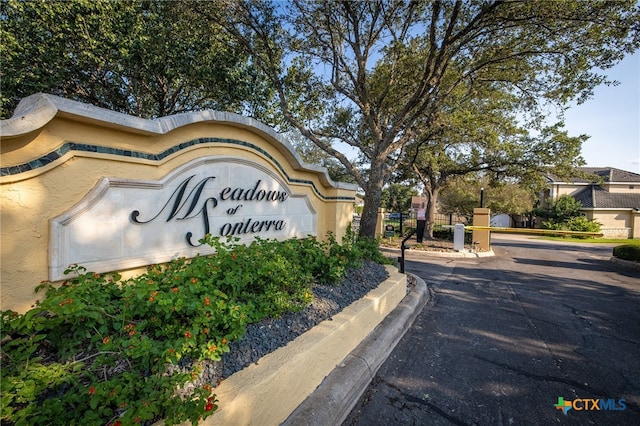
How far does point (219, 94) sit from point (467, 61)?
812 cm

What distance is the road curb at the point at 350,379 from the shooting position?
241cm

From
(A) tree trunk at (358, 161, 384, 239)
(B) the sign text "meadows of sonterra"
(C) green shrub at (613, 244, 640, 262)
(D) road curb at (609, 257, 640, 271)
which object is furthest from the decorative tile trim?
(C) green shrub at (613, 244, 640, 262)

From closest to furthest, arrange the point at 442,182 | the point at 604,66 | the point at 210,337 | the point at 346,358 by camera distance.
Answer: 1. the point at 210,337
2. the point at 346,358
3. the point at 604,66
4. the point at 442,182

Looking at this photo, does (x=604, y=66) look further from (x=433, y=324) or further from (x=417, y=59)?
(x=433, y=324)

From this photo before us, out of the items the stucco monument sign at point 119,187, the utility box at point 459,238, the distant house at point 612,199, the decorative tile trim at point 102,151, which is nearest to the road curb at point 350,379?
the stucco monument sign at point 119,187

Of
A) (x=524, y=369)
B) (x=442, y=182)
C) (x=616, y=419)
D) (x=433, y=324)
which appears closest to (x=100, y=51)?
(x=433, y=324)

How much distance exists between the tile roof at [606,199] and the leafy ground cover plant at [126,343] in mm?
33830

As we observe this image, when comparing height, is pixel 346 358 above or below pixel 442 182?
below

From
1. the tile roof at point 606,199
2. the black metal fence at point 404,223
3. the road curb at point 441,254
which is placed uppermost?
the tile roof at point 606,199

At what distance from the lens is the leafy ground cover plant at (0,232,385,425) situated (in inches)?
61.2

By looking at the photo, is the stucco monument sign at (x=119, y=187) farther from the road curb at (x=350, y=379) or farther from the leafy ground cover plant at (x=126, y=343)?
the road curb at (x=350, y=379)

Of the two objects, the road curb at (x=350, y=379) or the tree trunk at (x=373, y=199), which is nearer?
the road curb at (x=350, y=379)

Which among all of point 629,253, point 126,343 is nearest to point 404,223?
point 629,253

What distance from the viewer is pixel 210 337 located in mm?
2287
